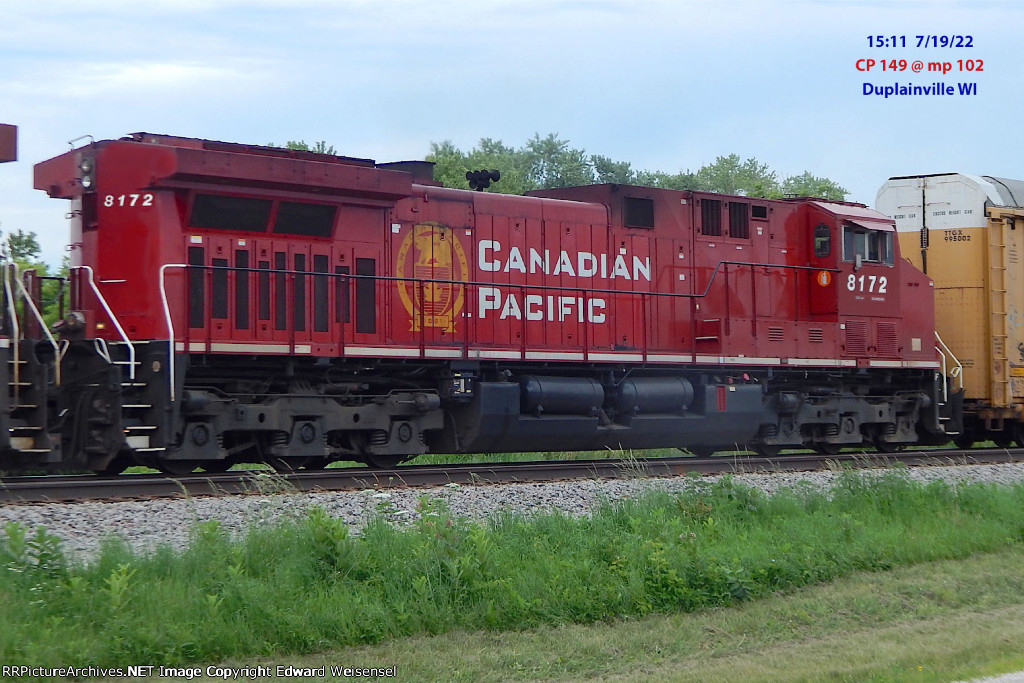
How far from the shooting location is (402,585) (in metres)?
6.77

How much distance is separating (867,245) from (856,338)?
1.52m

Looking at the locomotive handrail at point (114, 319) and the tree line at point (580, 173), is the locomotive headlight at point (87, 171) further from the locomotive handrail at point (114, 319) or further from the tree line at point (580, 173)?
the tree line at point (580, 173)

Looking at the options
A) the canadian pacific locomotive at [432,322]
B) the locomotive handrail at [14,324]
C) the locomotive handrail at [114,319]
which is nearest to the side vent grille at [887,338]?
the canadian pacific locomotive at [432,322]

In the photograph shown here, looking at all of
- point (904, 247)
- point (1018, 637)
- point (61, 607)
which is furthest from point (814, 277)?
point (61, 607)

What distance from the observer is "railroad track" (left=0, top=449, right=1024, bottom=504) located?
9539 mm

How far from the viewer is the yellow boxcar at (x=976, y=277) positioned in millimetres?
17781

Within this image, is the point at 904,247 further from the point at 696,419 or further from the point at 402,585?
the point at 402,585

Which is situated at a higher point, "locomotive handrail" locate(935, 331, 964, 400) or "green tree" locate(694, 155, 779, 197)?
"green tree" locate(694, 155, 779, 197)

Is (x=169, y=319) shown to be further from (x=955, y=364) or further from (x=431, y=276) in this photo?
(x=955, y=364)

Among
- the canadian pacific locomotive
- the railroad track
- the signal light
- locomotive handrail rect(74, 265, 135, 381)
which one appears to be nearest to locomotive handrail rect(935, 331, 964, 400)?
the canadian pacific locomotive

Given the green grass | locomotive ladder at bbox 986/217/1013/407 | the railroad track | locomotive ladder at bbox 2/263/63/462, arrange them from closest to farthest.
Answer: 1. the green grass
2. the railroad track
3. locomotive ladder at bbox 2/263/63/462
4. locomotive ladder at bbox 986/217/1013/407

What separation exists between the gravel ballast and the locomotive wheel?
7.50 ft

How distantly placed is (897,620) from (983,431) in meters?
13.0

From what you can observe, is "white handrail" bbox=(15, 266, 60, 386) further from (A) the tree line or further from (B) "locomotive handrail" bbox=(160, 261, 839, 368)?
(A) the tree line
